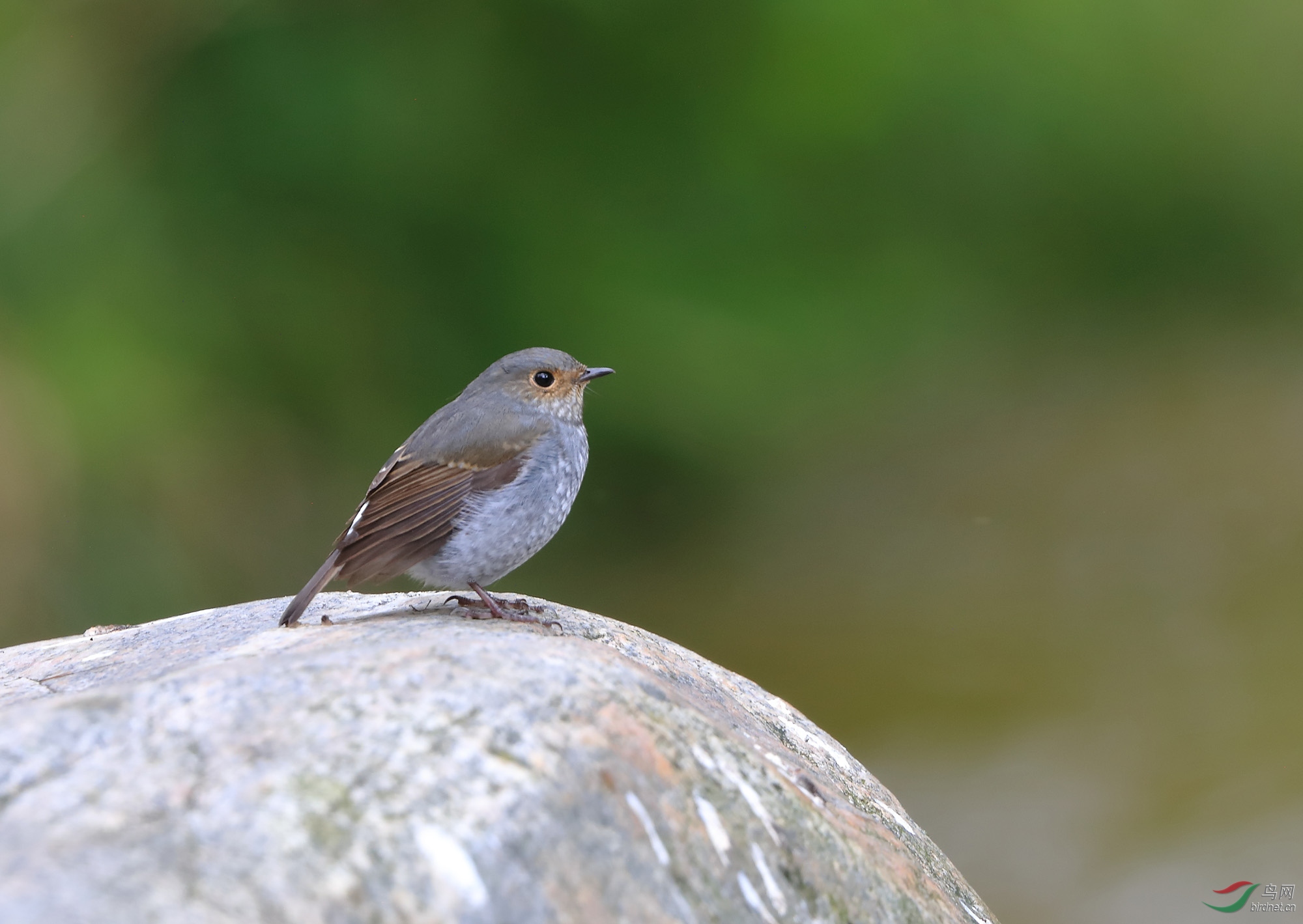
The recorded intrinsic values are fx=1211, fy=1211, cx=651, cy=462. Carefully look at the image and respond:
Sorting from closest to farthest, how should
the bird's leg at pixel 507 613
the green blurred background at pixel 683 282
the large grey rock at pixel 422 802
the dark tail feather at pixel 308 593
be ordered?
1. the large grey rock at pixel 422 802
2. the dark tail feather at pixel 308 593
3. the bird's leg at pixel 507 613
4. the green blurred background at pixel 683 282

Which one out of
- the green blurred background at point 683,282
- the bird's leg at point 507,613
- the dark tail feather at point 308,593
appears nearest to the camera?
the dark tail feather at point 308,593

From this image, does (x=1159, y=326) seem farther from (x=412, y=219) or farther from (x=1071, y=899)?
(x=412, y=219)

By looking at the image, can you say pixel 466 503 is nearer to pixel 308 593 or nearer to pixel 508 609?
pixel 508 609

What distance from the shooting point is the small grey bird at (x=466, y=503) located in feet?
11.2

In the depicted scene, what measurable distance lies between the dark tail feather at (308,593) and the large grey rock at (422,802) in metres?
A: 0.52

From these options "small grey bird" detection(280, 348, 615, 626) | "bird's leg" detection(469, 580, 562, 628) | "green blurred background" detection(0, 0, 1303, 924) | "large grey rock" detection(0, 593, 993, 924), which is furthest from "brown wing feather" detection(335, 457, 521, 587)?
"green blurred background" detection(0, 0, 1303, 924)

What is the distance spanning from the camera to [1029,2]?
8070 mm

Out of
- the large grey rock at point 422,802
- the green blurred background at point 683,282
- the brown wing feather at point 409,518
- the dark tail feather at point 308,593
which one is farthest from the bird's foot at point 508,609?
the green blurred background at point 683,282

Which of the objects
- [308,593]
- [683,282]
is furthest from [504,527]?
[683,282]

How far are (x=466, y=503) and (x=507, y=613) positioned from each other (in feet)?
1.10

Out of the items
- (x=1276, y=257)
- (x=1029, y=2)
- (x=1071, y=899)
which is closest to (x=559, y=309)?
(x=1029, y=2)

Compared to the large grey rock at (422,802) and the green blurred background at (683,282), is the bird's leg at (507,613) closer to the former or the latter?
the large grey rock at (422,802)

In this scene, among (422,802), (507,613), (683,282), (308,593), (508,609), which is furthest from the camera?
(683,282)

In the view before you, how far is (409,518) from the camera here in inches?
136
